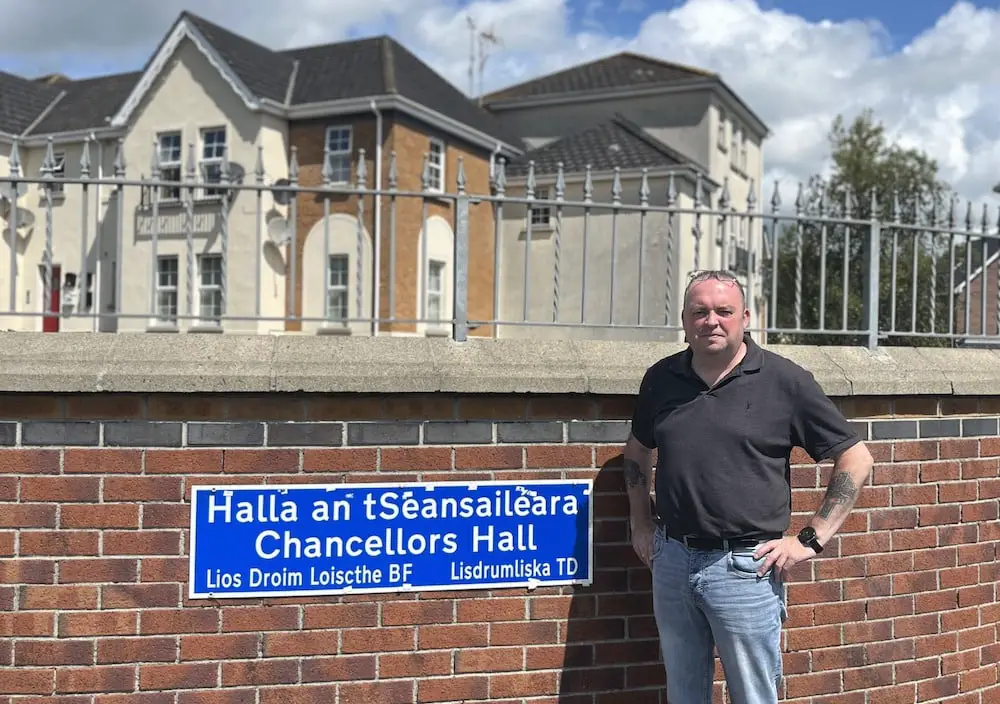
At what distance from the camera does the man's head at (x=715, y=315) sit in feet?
9.61

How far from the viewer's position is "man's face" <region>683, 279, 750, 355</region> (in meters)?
2.93

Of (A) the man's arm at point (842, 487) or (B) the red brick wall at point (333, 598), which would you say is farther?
(B) the red brick wall at point (333, 598)

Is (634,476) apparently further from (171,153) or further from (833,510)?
(171,153)

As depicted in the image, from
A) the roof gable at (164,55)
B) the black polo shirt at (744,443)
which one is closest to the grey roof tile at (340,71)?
the roof gable at (164,55)

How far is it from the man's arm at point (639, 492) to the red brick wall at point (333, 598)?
9.6 inches

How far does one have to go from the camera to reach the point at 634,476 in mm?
3352

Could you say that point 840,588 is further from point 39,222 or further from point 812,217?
point 39,222

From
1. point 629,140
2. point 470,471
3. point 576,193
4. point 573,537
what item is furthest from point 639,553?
point 629,140

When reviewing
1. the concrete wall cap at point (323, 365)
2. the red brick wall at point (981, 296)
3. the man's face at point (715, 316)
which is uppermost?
the red brick wall at point (981, 296)

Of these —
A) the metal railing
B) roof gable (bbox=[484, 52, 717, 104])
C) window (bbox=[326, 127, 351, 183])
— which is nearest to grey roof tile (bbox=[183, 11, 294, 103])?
window (bbox=[326, 127, 351, 183])

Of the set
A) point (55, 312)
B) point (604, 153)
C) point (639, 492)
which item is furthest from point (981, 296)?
point (604, 153)

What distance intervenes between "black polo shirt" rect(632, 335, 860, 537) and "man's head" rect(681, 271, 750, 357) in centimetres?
10

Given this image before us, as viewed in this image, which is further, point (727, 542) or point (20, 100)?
point (20, 100)

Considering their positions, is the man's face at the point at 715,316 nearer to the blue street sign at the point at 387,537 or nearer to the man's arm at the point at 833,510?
the man's arm at the point at 833,510
